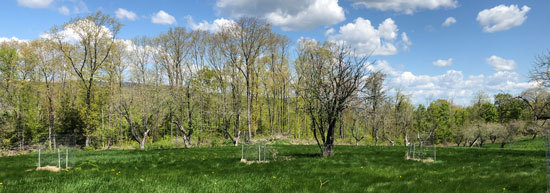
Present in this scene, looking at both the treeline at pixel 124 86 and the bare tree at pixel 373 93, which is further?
the treeline at pixel 124 86

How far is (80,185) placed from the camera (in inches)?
326

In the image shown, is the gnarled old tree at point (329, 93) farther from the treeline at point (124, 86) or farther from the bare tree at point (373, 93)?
the treeline at point (124, 86)

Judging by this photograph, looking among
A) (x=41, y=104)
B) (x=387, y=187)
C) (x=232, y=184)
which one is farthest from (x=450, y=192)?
(x=41, y=104)

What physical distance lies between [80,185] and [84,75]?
113 ft

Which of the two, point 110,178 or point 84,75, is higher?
point 84,75

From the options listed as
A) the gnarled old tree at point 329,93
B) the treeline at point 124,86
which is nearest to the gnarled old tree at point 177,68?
the treeline at point 124,86

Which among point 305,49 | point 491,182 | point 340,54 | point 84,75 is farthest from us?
point 305,49

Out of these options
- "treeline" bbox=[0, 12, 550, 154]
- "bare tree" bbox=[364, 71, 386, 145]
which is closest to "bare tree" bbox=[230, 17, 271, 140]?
"treeline" bbox=[0, 12, 550, 154]

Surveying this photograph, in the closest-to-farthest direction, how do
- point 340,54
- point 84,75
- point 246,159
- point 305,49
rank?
point 246,159 < point 340,54 < point 84,75 < point 305,49

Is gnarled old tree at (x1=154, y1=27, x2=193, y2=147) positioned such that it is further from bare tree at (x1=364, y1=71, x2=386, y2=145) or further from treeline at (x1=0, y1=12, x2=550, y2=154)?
bare tree at (x1=364, y1=71, x2=386, y2=145)

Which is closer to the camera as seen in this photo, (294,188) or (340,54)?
(294,188)

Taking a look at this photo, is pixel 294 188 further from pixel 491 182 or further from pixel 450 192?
pixel 491 182

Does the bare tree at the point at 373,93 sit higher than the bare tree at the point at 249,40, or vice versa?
the bare tree at the point at 249,40

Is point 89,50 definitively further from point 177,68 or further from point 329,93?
point 329,93
